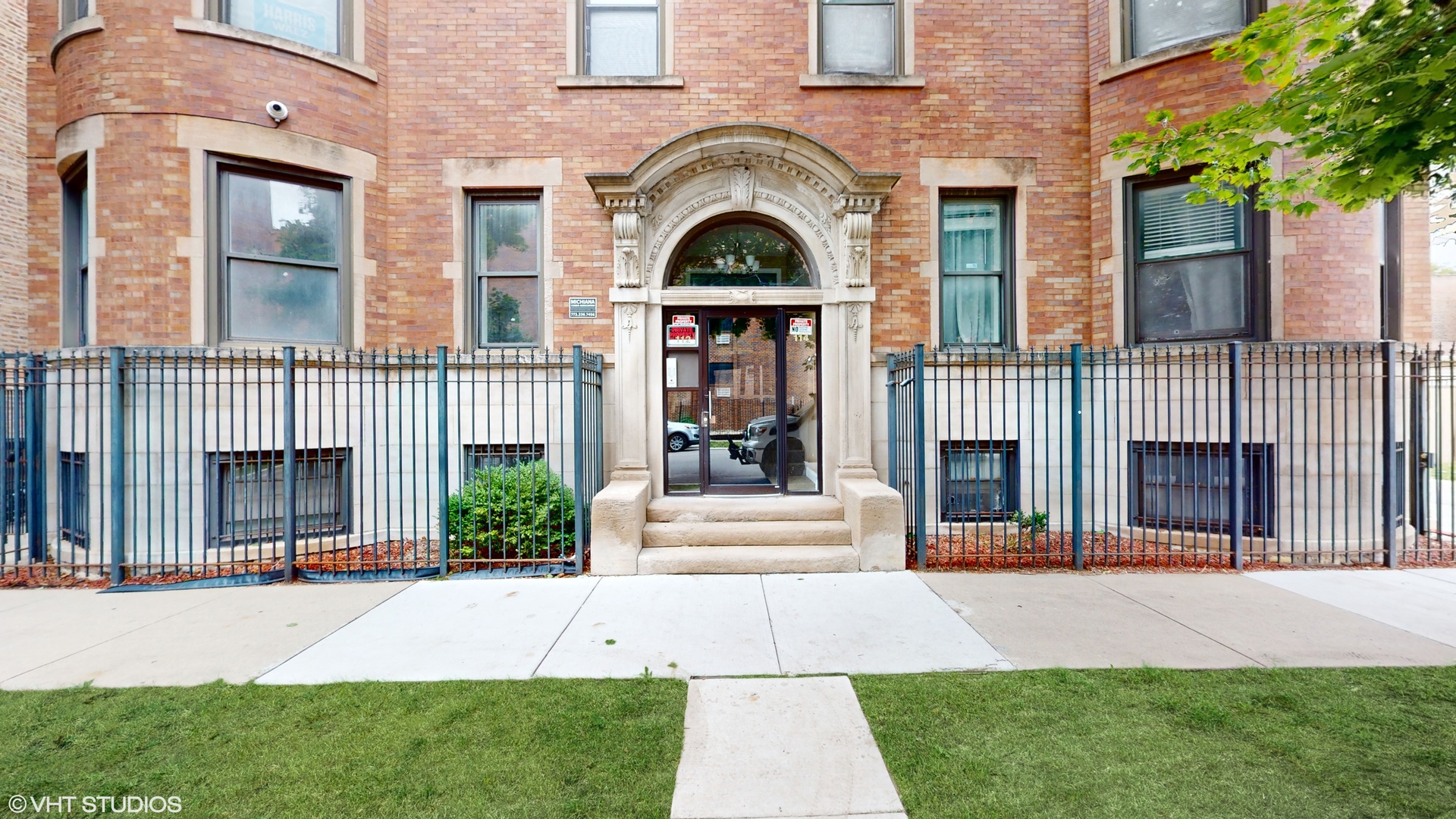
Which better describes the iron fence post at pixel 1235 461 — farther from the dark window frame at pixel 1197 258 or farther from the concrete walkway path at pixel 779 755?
the concrete walkway path at pixel 779 755

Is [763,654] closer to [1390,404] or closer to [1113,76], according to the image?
[1390,404]

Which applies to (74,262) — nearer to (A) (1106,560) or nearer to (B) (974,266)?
(B) (974,266)

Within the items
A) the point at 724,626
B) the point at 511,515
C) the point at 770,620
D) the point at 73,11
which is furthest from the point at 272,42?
the point at 770,620

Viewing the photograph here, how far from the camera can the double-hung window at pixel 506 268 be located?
773cm

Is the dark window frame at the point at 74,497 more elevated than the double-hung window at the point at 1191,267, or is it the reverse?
the double-hung window at the point at 1191,267

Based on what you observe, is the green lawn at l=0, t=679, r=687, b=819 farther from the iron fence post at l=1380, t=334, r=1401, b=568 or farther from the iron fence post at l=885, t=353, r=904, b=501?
the iron fence post at l=1380, t=334, r=1401, b=568

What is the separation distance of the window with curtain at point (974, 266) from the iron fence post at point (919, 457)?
1886 mm

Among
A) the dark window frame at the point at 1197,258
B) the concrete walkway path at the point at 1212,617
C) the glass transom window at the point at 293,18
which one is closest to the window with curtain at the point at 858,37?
the dark window frame at the point at 1197,258

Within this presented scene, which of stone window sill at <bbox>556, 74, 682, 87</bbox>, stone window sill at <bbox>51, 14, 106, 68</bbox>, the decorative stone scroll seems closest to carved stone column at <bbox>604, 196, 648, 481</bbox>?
the decorative stone scroll

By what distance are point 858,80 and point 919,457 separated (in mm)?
5045

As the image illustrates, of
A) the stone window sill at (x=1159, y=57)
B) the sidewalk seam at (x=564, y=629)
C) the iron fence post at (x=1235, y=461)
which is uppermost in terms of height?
the stone window sill at (x=1159, y=57)

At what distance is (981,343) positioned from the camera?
771cm

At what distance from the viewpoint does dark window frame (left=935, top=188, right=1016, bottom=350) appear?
7715mm

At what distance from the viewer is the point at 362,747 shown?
9.76ft
